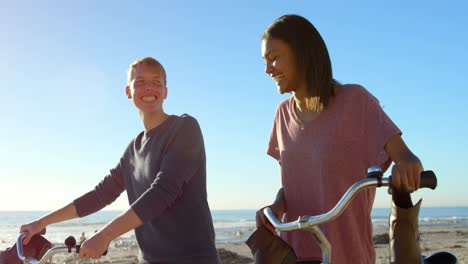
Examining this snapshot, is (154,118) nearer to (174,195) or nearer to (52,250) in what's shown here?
(174,195)

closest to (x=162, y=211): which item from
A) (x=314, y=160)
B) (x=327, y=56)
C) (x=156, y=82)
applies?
(x=156, y=82)

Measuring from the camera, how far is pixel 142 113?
3.50 m

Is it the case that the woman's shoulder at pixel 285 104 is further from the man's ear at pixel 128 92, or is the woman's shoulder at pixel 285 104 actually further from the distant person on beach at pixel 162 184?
the man's ear at pixel 128 92

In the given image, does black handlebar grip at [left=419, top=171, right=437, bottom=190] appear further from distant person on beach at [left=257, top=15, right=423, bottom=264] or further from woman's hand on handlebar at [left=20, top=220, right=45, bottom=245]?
woman's hand on handlebar at [left=20, top=220, right=45, bottom=245]

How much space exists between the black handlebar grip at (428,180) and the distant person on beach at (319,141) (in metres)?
0.61

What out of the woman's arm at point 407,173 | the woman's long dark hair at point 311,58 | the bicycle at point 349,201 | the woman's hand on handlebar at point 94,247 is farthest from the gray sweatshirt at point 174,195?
the woman's arm at point 407,173

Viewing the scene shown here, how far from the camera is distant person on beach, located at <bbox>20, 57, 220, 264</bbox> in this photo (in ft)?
10.0

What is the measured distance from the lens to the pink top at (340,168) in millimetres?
2551

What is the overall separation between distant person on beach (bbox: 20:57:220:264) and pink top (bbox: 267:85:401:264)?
690mm

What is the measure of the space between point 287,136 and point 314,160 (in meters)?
0.22

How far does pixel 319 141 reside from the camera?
2623 millimetres

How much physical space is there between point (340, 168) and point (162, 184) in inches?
37.0

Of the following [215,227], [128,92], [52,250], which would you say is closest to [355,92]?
[128,92]

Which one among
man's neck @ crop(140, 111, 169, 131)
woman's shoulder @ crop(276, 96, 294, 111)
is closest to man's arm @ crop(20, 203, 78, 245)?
man's neck @ crop(140, 111, 169, 131)
